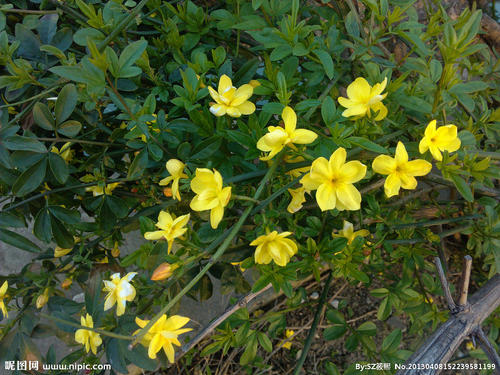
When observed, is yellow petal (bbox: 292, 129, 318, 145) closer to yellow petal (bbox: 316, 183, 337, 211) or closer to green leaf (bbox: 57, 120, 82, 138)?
yellow petal (bbox: 316, 183, 337, 211)

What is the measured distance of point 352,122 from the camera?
0.92 meters

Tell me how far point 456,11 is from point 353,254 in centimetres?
139

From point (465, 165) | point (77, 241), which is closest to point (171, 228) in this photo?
point (77, 241)

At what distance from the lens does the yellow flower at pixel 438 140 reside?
31.2 inches

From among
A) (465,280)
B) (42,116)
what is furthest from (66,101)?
(465,280)

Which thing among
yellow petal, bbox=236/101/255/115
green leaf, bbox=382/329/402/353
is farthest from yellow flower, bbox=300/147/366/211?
green leaf, bbox=382/329/402/353

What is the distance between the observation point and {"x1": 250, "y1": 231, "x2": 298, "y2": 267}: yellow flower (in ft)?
2.56

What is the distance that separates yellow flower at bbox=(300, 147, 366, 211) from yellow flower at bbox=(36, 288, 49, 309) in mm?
787

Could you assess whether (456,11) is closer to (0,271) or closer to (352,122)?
(352,122)

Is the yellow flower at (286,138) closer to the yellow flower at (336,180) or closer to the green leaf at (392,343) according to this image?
the yellow flower at (336,180)

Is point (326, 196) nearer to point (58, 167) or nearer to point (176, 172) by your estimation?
point (176, 172)

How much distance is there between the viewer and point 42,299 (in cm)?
109

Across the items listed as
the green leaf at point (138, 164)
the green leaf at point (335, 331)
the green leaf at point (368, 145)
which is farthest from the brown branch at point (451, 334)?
the green leaf at point (138, 164)

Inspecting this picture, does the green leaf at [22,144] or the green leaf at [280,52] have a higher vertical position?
the green leaf at [280,52]
